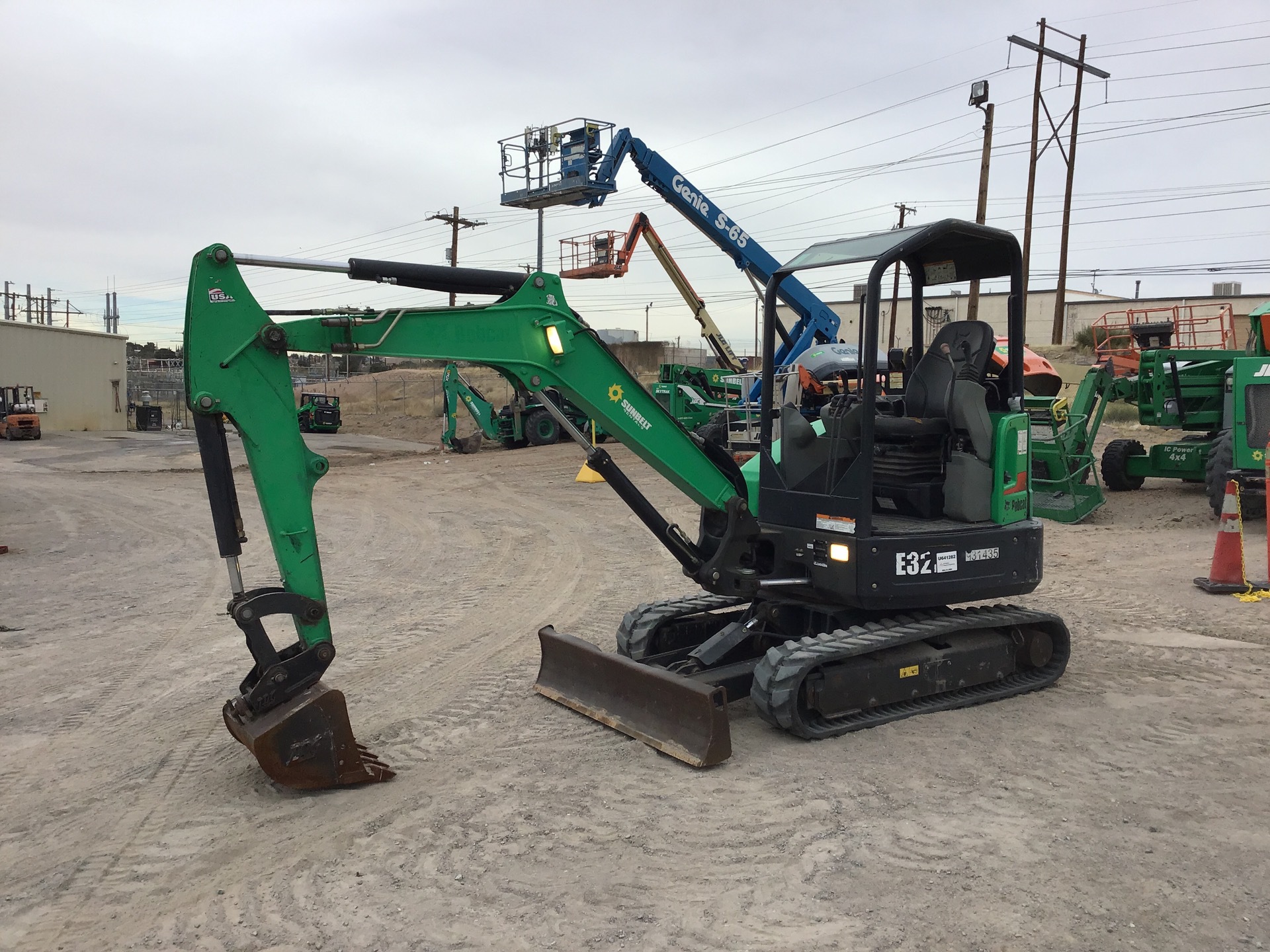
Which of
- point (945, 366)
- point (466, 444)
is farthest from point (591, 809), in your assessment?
point (466, 444)

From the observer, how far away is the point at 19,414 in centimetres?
3100

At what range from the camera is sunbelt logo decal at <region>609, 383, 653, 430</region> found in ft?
18.1

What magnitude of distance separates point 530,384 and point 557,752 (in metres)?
1.94

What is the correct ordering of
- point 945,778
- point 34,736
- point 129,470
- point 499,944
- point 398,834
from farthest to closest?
point 129,470
point 34,736
point 945,778
point 398,834
point 499,944

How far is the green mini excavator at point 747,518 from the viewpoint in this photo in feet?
15.3

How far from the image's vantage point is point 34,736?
568cm

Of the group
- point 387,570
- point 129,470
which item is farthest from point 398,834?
point 129,470

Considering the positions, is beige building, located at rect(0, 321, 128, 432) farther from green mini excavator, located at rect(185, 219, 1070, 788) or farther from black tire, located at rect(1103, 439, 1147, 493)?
green mini excavator, located at rect(185, 219, 1070, 788)

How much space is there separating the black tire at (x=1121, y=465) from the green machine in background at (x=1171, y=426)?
0.01 metres

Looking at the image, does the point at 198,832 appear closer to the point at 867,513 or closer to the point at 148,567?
the point at 867,513

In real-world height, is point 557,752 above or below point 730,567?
below

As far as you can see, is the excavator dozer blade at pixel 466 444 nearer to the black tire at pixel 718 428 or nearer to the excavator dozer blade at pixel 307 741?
the black tire at pixel 718 428

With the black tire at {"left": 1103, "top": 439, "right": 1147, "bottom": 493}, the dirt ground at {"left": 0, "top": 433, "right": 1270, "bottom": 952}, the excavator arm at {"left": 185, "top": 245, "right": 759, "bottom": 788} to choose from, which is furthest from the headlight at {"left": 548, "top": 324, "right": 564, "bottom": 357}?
the black tire at {"left": 1103, "top": 439, "right": 1147, "bottom": 493}

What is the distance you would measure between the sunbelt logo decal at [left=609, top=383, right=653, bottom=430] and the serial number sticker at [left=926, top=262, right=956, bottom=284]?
2.39 m
